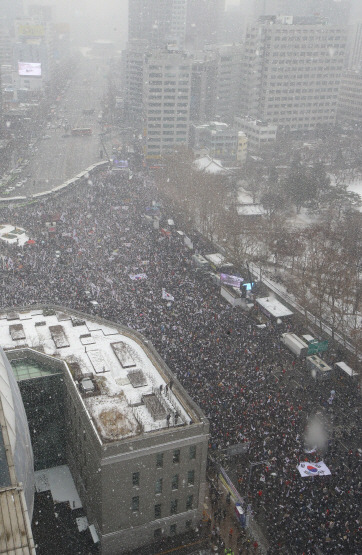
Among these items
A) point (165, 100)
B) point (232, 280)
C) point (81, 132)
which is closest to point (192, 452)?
point (232, 280)

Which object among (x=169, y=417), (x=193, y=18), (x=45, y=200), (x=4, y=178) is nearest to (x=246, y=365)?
(x=169, y=417)

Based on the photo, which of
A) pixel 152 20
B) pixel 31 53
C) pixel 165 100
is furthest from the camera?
pixel 152 20

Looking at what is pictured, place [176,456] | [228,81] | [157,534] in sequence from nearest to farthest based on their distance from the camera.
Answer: [176,456] → [157,534] → [228,81]

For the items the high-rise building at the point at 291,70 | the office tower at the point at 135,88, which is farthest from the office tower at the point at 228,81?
the office tower at the point at 135,88

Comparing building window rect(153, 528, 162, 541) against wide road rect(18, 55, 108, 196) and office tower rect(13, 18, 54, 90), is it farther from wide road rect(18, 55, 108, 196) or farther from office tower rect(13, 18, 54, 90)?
office tower rect(13, 18, 54, 90)

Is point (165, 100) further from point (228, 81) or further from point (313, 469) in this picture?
point (313, 469)

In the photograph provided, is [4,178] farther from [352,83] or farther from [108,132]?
[352,83]

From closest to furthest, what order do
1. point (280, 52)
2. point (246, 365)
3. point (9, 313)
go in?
point (9, 313) < point (246, 365) < point (280, 52)

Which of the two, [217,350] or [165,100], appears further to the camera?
[165,100]
